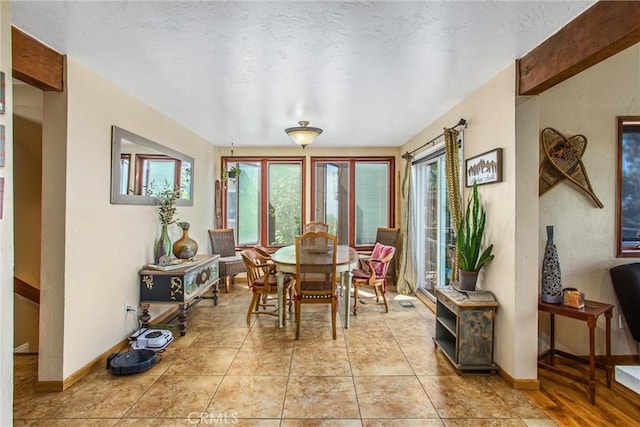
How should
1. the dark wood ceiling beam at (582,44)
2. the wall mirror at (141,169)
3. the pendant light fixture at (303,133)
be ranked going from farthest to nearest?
the pendant light fixture at (303,133) < the wall mirror at (141,169) < the dark wood ceiling beam at (582,44)

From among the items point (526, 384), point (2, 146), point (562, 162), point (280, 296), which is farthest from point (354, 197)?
point (2, 146)

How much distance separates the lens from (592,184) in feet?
9.05

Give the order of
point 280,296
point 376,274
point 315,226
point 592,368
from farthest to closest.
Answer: point 315,226
point 376,274
point 280,296
point 592,368

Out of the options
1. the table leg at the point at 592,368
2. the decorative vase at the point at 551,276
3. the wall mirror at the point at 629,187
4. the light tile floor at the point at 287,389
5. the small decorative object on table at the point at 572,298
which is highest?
the wall mirror at the point at 629,187

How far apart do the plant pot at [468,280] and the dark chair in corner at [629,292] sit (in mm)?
1145

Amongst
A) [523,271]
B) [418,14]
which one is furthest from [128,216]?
[523,271]

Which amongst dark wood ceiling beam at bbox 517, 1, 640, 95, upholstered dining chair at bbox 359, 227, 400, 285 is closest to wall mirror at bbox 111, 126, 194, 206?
upholstered dining chair at bbox 359, 227, 400, 285

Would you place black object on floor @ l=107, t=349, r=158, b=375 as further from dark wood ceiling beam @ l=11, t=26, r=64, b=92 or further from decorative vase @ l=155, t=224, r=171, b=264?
dark wood ceiling beam @ l=11, t=26, r=64, b=92

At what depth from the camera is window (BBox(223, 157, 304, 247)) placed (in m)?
5.98

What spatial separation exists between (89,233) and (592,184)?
4.24 meters

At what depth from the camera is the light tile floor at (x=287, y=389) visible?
6.84 ft

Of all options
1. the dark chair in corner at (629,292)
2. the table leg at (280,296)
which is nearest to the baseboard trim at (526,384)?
the dark chair in corner at (629,292)

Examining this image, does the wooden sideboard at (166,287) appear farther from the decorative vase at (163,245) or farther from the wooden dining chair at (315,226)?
the wooden dining chair at (315,226)

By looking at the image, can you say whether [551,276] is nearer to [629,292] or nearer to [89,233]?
[629,292]
